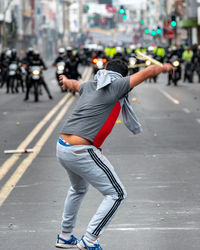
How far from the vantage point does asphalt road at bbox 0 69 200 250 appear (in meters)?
7.40

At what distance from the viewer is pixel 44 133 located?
17.5 metres

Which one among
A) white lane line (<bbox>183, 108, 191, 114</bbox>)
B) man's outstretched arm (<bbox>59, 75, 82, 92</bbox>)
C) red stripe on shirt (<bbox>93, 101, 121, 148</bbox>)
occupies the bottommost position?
white lane line (<bbox>183, 108, 191, 114</bbox>)

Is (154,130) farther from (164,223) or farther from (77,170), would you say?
(77,170)

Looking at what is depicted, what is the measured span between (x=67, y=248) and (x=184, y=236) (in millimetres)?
1130

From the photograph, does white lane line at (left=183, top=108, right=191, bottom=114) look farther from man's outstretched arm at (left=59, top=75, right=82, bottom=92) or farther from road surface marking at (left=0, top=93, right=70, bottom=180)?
man's outstretched arm at (left=59, top=75, right=82, bottom=92)

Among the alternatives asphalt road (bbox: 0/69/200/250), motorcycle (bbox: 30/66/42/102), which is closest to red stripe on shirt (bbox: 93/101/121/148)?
asphalt road (bbox: 0/69/200/250)

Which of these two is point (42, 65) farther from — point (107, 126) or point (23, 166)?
point (107, 126)

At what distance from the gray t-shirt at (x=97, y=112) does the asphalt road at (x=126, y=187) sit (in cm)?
111

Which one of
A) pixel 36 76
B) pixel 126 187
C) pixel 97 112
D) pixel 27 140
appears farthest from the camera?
pixel 36 76

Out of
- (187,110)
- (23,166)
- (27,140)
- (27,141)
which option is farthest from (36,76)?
(23,166)

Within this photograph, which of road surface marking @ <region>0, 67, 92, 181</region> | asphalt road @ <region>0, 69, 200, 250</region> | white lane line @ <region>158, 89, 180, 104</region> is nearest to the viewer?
asphalt road @ <region>0, 69, 200, 250</region>

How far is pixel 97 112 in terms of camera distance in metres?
6.41

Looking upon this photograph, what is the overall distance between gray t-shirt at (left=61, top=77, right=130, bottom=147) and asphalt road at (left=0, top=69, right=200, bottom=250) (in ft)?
3.65

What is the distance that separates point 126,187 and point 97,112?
4004mm
